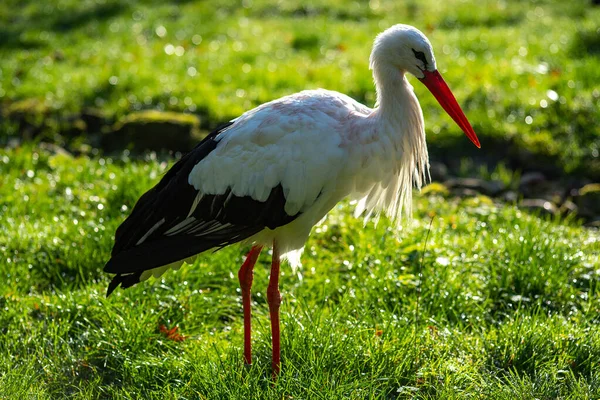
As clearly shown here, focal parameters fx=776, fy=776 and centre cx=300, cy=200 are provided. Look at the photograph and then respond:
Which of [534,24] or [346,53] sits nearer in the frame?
[346,53]

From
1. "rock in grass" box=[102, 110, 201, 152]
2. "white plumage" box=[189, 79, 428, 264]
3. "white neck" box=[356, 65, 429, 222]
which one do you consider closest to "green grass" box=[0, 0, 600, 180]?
"rock in grass" box=[102, 110, 201, 152]

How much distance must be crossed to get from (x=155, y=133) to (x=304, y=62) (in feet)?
7.70

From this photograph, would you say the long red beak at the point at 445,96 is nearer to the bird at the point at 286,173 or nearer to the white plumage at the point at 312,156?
the bird at the point at 286,173

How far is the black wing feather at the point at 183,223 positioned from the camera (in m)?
3.57

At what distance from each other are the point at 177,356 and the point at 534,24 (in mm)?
7383

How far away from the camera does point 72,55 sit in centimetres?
895

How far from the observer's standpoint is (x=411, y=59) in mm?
3611

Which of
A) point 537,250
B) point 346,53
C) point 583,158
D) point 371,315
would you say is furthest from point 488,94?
point 371,315

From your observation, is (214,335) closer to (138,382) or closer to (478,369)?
(138,382)

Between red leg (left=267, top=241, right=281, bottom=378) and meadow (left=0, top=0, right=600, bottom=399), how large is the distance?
0.29 feet

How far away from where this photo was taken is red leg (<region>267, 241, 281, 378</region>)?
11.4ft

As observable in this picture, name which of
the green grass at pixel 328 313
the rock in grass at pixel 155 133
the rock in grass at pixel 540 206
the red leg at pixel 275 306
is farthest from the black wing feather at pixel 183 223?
the rock in grass at pixel 155 133

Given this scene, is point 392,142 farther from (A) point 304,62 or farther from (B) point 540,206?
(A) point 304,62

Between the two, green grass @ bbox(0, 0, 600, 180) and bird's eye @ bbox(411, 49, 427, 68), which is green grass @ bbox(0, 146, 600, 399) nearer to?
bird's eye @ bbox(411, 49, 427, 68)
